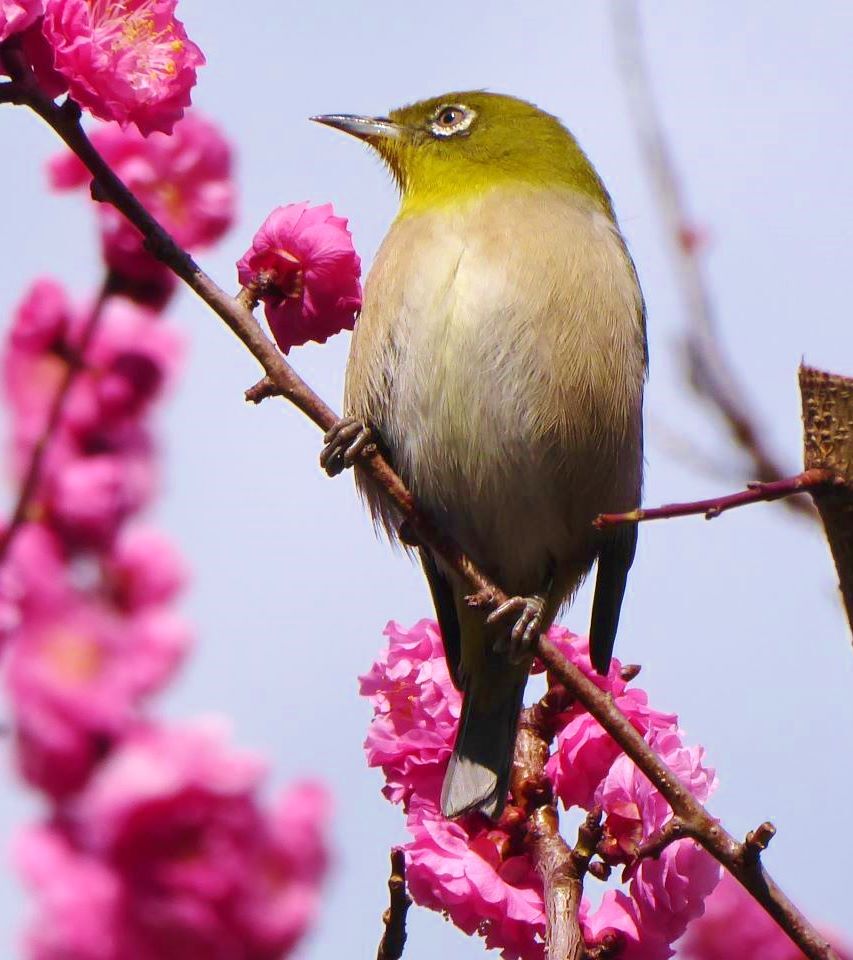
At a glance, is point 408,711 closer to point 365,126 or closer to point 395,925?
point 395,925

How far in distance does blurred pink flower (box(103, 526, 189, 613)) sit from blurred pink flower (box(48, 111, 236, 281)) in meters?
1.09

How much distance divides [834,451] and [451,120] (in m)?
3.09

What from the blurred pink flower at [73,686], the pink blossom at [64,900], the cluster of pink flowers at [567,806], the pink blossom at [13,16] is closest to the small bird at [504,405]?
the cluster of pink flowers at [567,806]

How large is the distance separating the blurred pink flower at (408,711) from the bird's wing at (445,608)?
0.79 m

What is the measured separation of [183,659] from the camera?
3.80 ft

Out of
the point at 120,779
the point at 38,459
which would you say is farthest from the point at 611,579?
the point at 120,779

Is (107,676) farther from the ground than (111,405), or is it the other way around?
(111,405)

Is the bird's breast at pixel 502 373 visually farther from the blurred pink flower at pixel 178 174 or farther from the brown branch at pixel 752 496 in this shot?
the brown branch at pixel 752 496

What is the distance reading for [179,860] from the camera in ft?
3.54

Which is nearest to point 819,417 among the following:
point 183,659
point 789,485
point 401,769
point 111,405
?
point 789,485

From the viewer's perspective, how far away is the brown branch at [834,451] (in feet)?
6.32

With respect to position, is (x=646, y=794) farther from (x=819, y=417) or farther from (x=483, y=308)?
(x=483, y=308)

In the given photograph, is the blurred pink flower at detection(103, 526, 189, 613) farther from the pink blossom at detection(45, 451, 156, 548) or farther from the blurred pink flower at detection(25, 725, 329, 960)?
the blurred pink flower at detection(25, 725, 329, 960)

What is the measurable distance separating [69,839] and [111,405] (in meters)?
0.93
